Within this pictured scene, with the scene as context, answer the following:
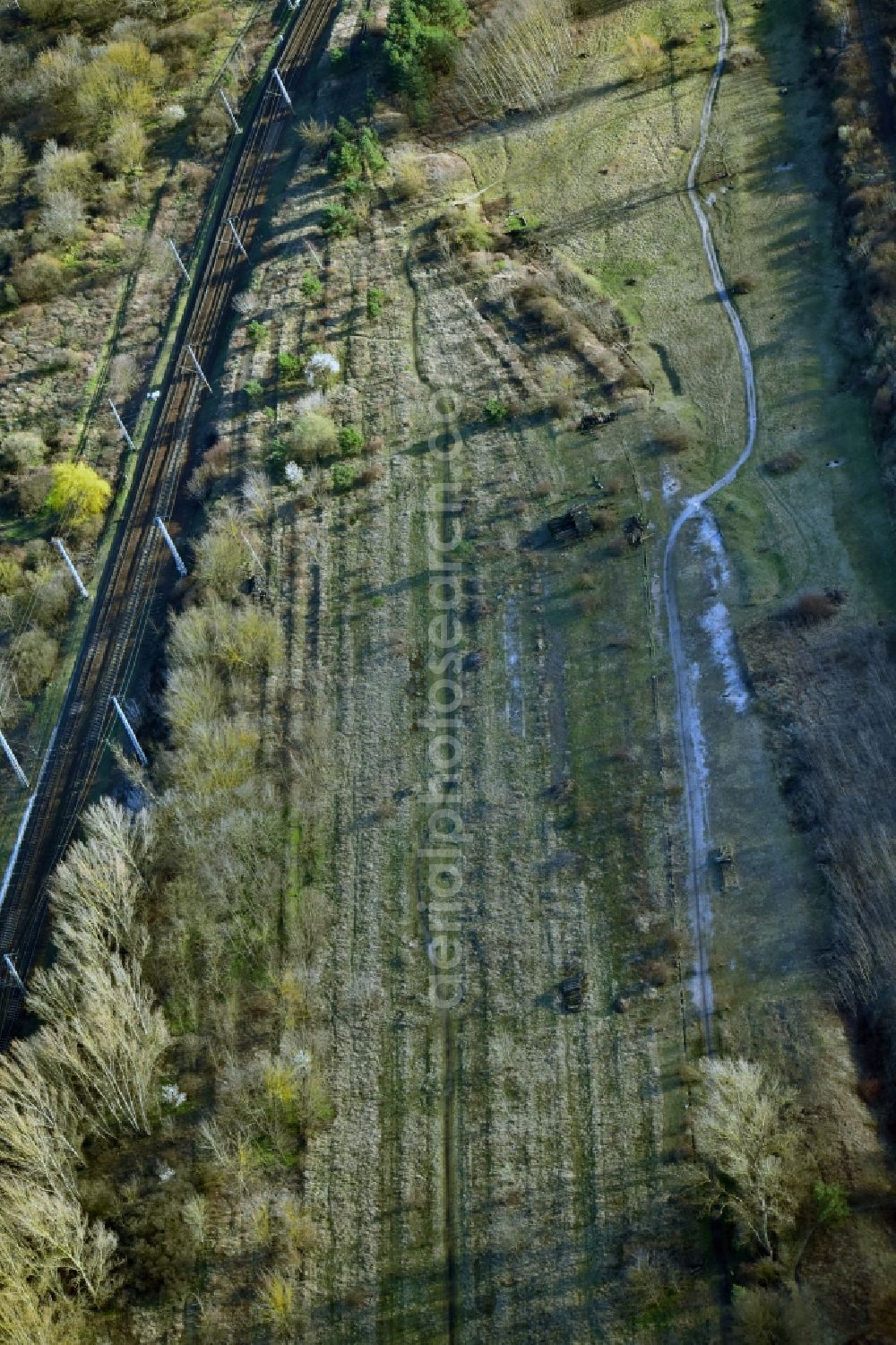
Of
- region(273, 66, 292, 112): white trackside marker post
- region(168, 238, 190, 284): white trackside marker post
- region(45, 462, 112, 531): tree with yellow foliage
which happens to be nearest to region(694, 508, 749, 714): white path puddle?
region(45, 462, 112, 531): tree with yellow foliage

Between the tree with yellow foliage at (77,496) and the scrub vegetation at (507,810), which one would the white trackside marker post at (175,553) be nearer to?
the scrub vegetation at (507,810)

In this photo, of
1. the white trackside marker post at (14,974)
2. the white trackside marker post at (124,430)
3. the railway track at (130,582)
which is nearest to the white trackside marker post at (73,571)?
the railway track at (130,582)

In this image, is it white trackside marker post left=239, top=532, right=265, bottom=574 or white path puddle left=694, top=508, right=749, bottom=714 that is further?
white trackside marker post left=239, top=532, right=265, bottom=574

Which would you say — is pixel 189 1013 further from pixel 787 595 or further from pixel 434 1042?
pixel 787 595

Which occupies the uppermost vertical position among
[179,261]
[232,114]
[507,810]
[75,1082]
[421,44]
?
[421,44]

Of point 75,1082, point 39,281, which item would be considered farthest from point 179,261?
point 75,1082

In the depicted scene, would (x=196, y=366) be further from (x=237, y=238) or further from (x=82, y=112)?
(x=82, y=112)

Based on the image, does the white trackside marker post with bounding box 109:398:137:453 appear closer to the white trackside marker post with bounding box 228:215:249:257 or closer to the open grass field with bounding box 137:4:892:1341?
the open grass field with bounding box 137:4:892:1341
